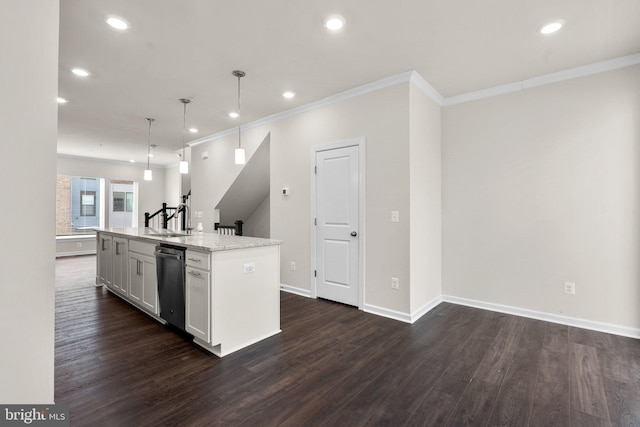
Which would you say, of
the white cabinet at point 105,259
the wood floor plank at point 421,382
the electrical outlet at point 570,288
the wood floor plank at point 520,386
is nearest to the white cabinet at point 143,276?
the white cabinet at point 105,259

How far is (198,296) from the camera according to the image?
266cm

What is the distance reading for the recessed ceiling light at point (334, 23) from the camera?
2428 millimetres

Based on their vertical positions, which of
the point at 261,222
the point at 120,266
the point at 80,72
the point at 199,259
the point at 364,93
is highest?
the point at 80,72

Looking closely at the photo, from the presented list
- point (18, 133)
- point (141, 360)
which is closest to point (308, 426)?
point (141, 360)

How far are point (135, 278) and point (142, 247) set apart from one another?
47 cm

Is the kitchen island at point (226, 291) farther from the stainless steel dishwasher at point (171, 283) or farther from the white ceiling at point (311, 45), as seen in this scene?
the white ceiling at point (311, 45)

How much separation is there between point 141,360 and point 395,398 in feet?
6.61

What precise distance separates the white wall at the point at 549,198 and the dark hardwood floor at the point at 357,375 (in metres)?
0.49

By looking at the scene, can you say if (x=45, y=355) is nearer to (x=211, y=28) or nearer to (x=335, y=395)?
(x=335, y=395)

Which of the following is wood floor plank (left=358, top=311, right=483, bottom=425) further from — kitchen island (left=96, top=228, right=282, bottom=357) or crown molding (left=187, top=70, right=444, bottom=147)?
crown molding (left=187, top=70, right=444, bottom=147)

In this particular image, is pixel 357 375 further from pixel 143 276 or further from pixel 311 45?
pixel 311 45

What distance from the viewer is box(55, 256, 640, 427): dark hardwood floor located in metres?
1.84

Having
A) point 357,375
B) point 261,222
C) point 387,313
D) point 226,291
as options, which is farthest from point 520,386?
point 261,222

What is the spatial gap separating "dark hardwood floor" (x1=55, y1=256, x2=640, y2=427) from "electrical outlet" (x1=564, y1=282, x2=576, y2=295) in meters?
0.38
